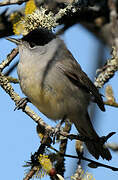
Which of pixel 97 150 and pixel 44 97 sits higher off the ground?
pixel 97 150

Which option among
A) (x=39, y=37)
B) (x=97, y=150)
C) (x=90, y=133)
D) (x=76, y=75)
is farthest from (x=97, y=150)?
(x=39, y=37)

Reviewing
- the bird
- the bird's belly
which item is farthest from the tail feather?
the bird's belly

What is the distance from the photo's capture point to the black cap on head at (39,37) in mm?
4254

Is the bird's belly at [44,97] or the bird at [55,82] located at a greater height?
the bird at [55,82]

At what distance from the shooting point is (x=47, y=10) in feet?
13.8

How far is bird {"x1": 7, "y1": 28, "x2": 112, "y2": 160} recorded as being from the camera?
13.3ft

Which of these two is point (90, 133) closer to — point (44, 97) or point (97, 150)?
point (97, 150)

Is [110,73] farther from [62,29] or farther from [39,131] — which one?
[39,131]

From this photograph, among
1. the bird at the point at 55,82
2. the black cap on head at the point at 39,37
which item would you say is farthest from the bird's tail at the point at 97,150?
the black cap on head at the point at 39,37

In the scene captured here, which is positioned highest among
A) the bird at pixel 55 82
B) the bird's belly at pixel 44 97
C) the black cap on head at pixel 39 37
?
the black cap on head at pixel 39 37

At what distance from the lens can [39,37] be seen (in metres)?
4.46

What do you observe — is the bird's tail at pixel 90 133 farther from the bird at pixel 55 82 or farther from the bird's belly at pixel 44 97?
the bird's belly at pixel 44 97

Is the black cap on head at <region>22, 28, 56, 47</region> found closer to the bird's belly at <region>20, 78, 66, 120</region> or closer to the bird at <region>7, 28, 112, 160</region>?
the bird at <region>7, 28, 112, 160</region>

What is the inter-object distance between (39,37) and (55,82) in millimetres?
677
